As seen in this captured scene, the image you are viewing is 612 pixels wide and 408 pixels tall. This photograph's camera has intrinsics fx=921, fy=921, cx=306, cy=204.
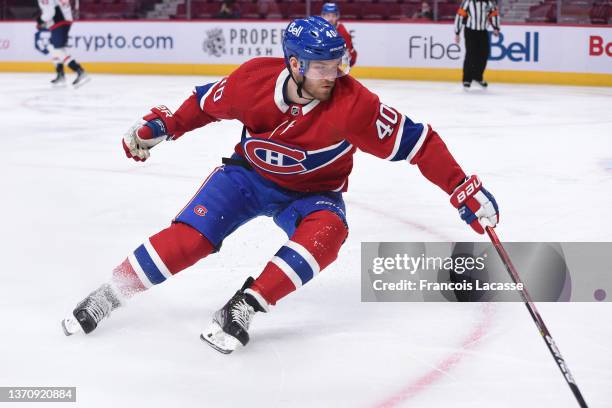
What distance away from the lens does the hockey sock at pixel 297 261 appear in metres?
2.57

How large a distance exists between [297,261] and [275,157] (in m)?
0.36

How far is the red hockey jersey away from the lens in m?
2.64

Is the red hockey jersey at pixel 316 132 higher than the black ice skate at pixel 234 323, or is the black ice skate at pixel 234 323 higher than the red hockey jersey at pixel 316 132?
the red hockey jersey at pixel 316 132

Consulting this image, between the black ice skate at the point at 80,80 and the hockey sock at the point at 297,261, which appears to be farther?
the black ice skate at the point at 80,80

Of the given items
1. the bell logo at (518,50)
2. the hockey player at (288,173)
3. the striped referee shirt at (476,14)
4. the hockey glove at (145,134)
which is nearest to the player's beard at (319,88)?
the hockey player at (288,173)

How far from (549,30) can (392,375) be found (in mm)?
8998

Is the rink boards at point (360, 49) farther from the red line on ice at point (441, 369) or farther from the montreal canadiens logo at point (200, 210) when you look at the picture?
the montreal canadiens logo at point (200, 210)

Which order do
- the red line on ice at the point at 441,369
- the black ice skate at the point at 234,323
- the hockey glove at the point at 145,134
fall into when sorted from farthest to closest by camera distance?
the hockey glove at the point at 145,134 → the black ice skate at the point at 234,323 → the red line on ice at the point at 441,369

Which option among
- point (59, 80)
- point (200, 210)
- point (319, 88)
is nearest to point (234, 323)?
point (200, 210)

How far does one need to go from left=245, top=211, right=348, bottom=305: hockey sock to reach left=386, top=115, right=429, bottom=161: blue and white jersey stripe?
0.98 feet

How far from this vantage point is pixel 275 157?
Answer: 109 inches

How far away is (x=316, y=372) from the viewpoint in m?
2.44

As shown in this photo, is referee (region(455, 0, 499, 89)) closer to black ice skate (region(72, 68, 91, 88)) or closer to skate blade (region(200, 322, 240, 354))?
black ice skate (region(72, 68, 91, 88))

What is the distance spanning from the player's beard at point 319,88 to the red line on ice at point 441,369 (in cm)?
81
